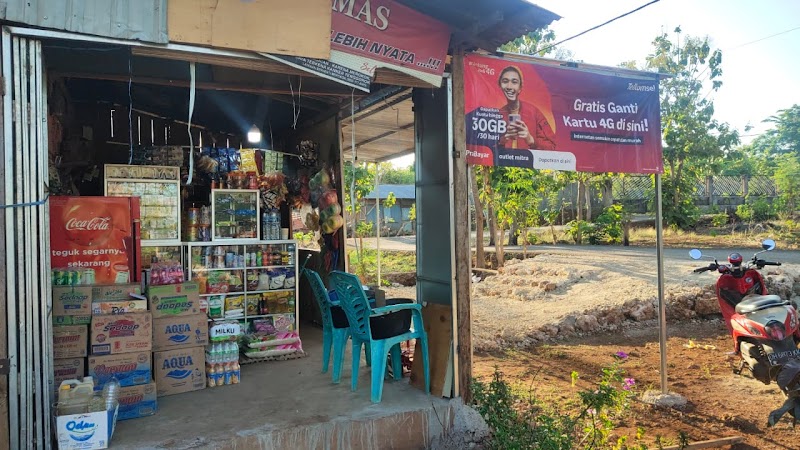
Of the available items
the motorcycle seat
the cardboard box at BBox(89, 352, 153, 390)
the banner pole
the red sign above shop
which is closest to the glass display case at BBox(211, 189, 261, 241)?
the cardboard box at BBox(89, 352, 153, 390)

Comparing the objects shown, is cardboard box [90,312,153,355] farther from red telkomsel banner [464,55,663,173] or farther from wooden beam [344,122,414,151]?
wooden beam [344,122,414,151]

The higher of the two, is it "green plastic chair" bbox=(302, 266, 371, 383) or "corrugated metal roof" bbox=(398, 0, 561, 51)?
"corrugated metal roof" bbox=(398, 0, 561, 51)

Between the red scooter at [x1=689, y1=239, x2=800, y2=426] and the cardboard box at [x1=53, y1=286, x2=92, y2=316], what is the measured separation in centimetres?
544

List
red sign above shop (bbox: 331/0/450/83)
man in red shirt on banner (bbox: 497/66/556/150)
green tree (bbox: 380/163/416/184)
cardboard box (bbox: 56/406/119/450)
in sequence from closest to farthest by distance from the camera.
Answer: cardboard box (bbox: 56/406/119/450) < red sign above shop (bbox: 331/0/450/83) < man in red shirt on banner (bbox: 497/66/556/150) < green tree (bbox: 380/163/416/184)

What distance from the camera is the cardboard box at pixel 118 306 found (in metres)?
4.33

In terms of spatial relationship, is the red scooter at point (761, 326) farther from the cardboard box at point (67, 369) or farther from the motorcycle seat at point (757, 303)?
the cardboard box at point (67, 369)

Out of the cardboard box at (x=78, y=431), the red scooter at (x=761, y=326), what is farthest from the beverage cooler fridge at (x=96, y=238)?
the red scooter at (x=761, y=326)

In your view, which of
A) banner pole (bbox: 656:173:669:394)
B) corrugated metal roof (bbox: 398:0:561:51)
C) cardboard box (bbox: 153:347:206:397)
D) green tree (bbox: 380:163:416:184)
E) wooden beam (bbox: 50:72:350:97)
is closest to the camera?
corrugated metal roof (bbox: 398:0:561:51)

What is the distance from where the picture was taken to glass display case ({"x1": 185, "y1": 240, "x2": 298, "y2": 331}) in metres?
6.10

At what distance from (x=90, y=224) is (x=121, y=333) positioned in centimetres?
109

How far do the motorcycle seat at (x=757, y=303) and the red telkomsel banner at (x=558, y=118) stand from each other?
1.53m

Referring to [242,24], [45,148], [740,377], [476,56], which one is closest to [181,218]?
[45,148]

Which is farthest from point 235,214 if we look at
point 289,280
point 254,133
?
point 254,133

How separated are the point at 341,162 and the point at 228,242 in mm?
1866
